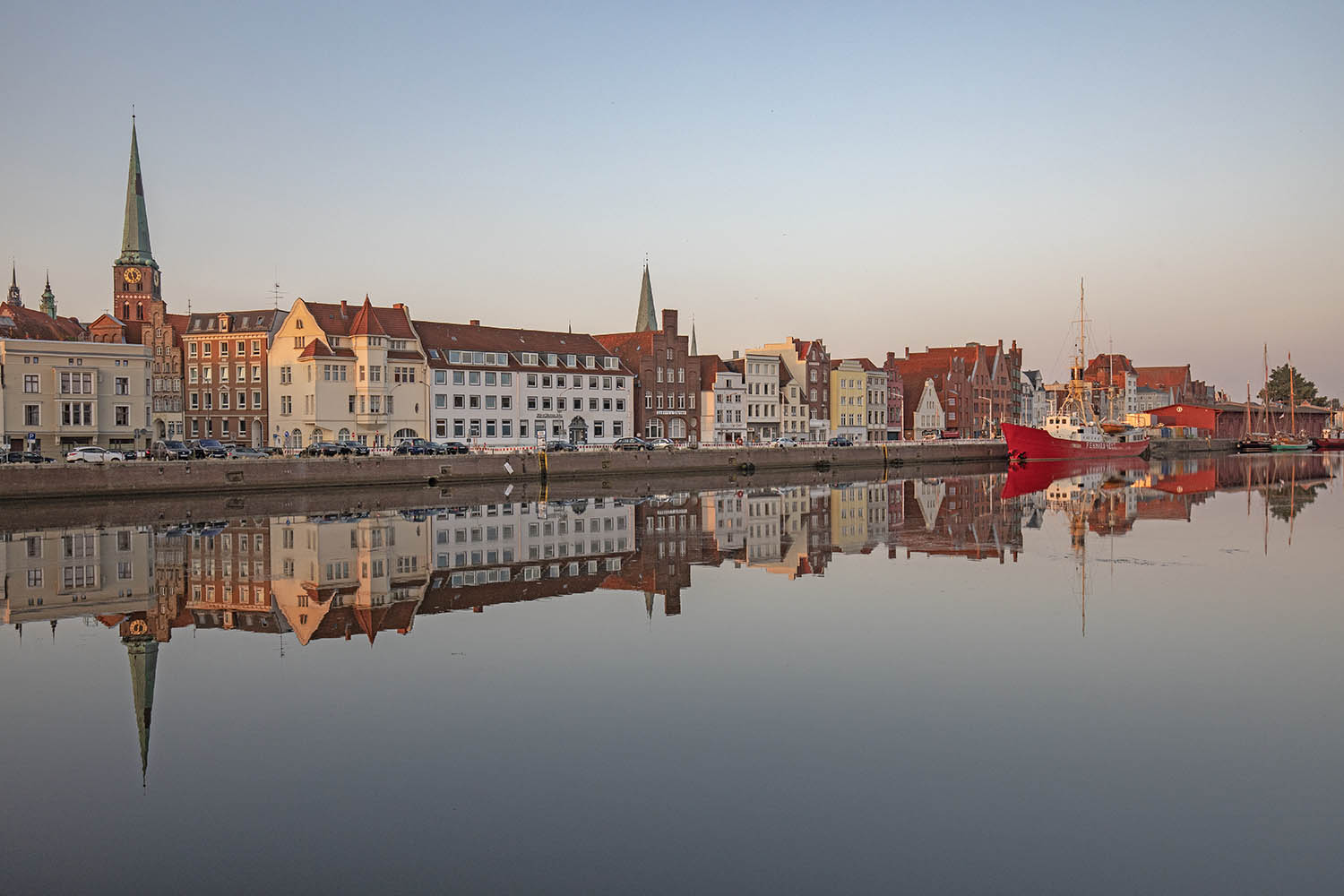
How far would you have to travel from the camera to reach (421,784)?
1072 cm

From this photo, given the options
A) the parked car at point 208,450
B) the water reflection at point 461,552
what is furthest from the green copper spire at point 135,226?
the water reflection at point 461,552

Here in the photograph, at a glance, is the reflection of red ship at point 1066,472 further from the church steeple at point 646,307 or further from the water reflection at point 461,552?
the church steeple at point 646,307

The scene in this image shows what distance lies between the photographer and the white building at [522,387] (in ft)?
255

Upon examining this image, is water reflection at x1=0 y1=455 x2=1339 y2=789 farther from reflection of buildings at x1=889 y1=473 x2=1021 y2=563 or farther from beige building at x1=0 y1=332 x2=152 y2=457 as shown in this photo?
beige building at x1=0 y1=332 x2=152 y2=457

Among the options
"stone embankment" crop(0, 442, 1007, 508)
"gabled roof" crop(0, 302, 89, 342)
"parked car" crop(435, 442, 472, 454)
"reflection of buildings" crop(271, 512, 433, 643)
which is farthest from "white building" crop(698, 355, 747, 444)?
"reflection of buildings" crop(271, 512, 433, 643)

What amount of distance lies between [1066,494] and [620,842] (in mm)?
50904

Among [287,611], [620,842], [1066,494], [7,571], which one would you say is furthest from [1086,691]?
[1066,494]

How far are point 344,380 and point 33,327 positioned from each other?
3138 centimetres

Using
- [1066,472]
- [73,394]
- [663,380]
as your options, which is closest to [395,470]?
[73,394]

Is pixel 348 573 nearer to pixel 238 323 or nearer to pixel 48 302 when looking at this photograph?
pixel 238 323

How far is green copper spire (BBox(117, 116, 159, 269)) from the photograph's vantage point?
11319 centimetres

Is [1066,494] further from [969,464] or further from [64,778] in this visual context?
[64,778]

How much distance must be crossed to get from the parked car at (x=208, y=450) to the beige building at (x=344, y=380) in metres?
9.73

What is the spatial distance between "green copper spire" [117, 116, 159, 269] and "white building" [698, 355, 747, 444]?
212 ft
